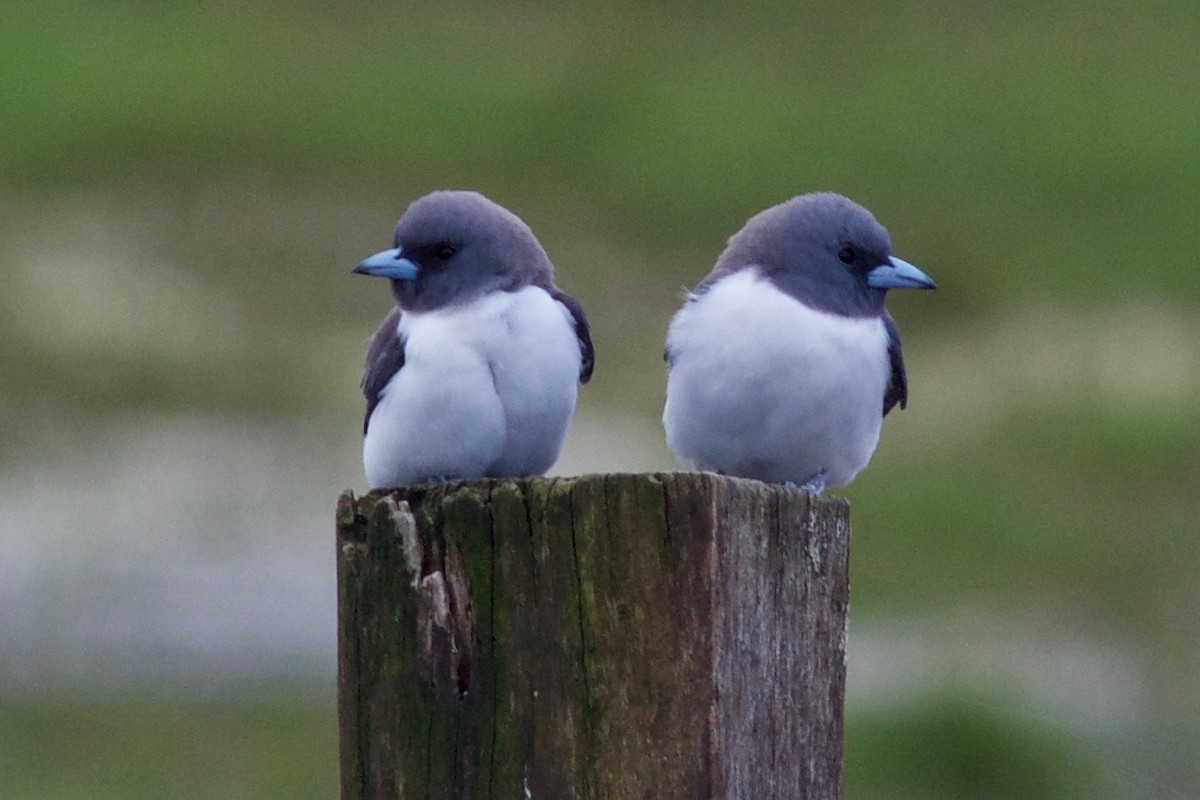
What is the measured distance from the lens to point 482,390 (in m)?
6.35

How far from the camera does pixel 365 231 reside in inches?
712

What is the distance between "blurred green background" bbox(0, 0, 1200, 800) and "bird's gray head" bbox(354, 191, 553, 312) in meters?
5.49

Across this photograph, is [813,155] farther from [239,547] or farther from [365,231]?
[239,547]

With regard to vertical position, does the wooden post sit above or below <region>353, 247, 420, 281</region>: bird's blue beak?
below

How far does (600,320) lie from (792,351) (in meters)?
9.93

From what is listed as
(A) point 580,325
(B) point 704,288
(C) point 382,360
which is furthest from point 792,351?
(C) point 382,360

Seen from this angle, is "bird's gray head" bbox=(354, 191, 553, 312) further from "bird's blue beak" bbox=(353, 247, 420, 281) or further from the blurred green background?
the blurred green background

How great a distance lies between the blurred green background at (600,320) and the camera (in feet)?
42.2

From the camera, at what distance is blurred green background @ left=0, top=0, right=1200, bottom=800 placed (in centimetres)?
1285

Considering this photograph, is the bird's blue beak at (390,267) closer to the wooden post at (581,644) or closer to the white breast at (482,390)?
the white breast at (482,390)

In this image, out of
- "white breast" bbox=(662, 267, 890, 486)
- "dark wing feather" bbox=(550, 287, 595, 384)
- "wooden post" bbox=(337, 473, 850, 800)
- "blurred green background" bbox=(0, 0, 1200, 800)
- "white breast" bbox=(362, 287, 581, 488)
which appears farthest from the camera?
"blurred green background" bbox=(0, 0, 1200, 800)

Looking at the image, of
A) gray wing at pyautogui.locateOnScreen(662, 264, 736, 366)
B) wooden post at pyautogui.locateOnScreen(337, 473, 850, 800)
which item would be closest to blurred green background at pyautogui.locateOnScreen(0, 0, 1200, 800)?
gray wing at pyautogui.locateOnScreen(662, 264, 736, 366)

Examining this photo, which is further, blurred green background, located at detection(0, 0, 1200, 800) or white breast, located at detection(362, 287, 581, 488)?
blurred green background, located at detection(0, 0, 1200, 800)

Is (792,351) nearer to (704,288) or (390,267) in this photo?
(704,288)
